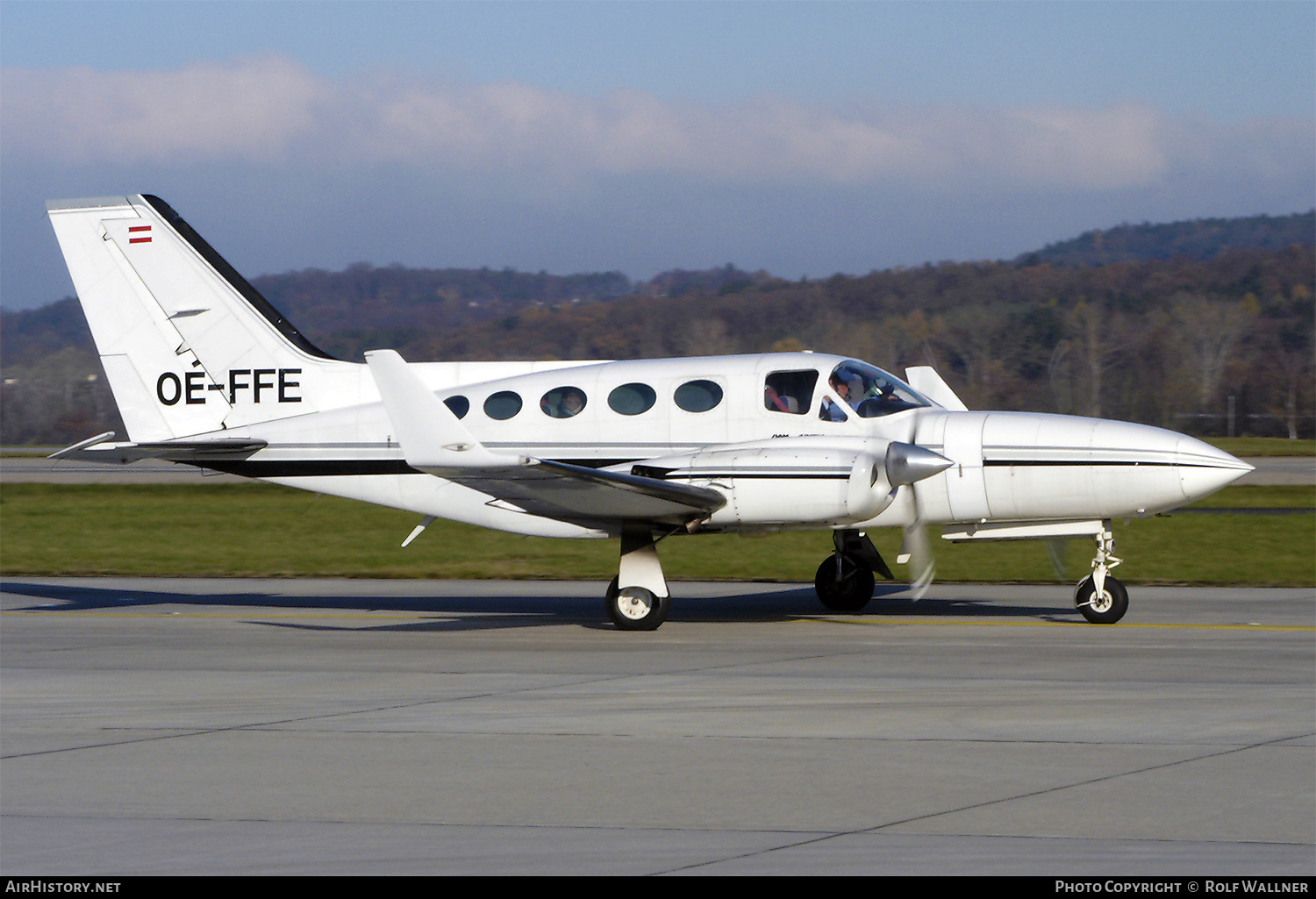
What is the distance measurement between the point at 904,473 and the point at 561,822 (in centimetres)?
784

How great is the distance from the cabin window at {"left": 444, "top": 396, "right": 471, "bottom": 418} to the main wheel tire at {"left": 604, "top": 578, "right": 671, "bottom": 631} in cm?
288

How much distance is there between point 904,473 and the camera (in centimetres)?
1354

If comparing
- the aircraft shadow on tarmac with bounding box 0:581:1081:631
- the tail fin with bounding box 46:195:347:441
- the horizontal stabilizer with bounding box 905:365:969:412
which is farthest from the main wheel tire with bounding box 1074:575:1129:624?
the tail fin with bounding box 46:195:347:441

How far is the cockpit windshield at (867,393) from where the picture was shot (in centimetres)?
1443

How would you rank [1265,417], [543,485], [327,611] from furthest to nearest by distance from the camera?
1. [1265,417]
2. [327,611]
3. [543,485]

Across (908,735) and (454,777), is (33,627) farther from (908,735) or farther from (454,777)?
(908,735)

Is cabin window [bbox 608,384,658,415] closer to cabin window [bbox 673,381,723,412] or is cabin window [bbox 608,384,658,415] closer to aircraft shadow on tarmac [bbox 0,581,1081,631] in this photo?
cabin window [bbox 673,381,723,412]

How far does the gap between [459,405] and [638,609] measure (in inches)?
132

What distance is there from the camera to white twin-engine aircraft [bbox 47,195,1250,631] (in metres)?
13.6

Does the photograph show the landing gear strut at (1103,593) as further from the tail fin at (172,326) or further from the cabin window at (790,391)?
the tail fin at (172,326)

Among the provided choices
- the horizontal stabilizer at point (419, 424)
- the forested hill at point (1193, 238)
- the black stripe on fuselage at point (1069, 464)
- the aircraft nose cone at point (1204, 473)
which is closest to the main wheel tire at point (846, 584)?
the black stripe on fuselage at point (1069, 464)

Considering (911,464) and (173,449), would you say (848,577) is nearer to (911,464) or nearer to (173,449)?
(911,464)

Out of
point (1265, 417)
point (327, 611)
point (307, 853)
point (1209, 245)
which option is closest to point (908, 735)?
point (307, 853)

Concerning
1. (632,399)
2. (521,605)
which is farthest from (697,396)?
(521,605)
